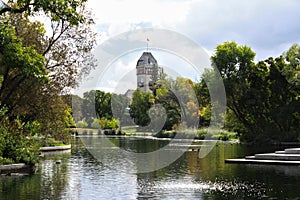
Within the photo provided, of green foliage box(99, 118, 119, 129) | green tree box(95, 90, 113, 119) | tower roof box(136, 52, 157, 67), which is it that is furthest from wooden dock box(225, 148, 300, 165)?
green tree box(95, 90, 113, 119)

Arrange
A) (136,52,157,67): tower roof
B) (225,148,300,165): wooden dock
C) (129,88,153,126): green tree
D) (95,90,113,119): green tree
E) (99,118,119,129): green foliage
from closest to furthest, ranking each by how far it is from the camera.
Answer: (225,148,300,165): wooden dock, (129,88,153,126): green tree, (99,118,119,129): green foliage, (136,52,157,67): tower roof, (95,90,113,119): green tree

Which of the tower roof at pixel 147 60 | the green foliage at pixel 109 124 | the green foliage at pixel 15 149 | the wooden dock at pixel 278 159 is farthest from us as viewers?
the tower roof at pixel 147 60

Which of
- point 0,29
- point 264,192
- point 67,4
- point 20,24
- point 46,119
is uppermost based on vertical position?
point 20,24

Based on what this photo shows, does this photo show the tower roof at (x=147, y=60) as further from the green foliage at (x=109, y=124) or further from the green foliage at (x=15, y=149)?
the green foliage at (x=15, y=149)

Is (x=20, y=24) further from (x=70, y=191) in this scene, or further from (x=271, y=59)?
(x=271, y=59)

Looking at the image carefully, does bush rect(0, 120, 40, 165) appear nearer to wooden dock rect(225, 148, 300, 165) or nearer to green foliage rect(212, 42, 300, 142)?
wooden dock rect(225, 148, 300, 165)

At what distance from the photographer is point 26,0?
47.3 ft

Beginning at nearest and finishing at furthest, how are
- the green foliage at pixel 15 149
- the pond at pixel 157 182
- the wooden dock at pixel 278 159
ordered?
the pond at pixel 157 182, the green foliage at pixel 15 149, the wooden dock at pixel 278 159

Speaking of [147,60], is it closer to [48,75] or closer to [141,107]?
[141,107]

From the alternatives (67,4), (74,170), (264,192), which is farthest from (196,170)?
(67,4)

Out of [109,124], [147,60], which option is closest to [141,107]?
[109,124]

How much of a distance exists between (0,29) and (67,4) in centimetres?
220

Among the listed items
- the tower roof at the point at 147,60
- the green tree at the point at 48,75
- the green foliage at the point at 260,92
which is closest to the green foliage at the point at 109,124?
the tower roof at the point at 147,60

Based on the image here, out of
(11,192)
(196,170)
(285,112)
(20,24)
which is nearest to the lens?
(11,192)
